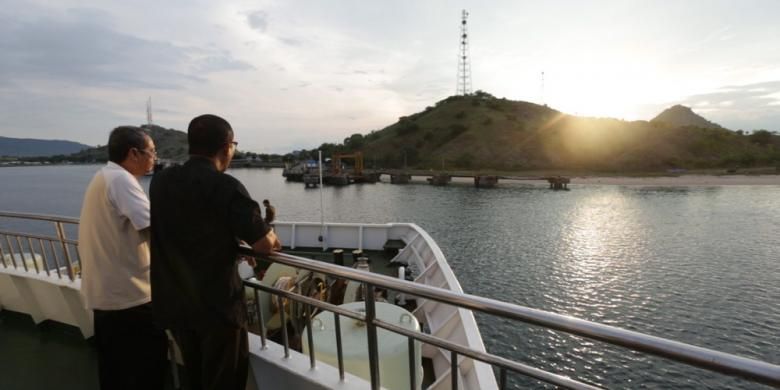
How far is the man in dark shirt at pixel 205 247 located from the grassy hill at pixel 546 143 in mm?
93037

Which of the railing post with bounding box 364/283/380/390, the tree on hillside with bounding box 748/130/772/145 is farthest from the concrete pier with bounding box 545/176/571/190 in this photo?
the tree on hillside with bounding box 748/130/772/145

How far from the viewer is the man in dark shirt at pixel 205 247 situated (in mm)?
1951

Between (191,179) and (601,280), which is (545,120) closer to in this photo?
(601,280)

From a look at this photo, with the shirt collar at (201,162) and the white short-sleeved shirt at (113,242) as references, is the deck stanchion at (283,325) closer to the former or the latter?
the white short-sleeved shirt at (113,242)

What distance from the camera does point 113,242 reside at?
2.53 meters

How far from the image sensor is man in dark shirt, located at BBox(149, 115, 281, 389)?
6.40 ft

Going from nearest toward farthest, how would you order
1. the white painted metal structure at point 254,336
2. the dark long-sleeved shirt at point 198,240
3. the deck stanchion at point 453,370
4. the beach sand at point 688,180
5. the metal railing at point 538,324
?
the metal railing at point 538,324
the deck stanchion at point 453,370
the dark long-sleeved shirt at point 198,240
the white painted metal structure at point 254,336
the beach sand at point 688,180

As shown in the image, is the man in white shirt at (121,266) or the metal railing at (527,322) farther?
the man in white shirt at (121,266)

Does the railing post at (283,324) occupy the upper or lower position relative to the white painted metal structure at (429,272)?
upper

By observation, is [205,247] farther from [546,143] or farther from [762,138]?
[762,138]

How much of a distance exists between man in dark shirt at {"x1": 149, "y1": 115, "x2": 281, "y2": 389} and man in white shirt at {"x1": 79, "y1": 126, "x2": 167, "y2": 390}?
0.53 meters

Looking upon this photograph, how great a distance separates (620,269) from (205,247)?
70.1 ft


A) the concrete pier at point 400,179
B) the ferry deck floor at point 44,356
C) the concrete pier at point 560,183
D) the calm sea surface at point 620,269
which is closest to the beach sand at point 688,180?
the concrete pier at point 560,183

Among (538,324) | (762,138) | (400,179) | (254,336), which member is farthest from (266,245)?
(762,138)
